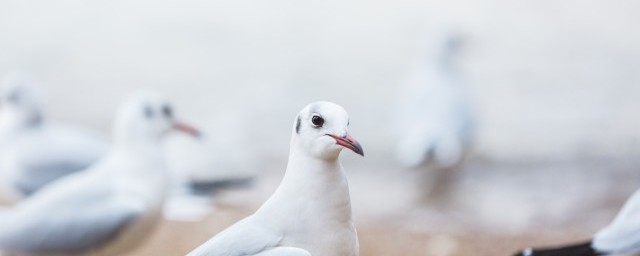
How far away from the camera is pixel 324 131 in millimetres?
1650

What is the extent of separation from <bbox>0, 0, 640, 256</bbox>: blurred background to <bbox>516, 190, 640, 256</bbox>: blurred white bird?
119cm

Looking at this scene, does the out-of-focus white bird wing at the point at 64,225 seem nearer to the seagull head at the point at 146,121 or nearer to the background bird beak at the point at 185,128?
the seagull head at the point at 146,121

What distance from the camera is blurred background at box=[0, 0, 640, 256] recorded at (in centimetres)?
381

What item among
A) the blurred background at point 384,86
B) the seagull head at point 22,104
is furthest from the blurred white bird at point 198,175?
the seagull head at point 22,104

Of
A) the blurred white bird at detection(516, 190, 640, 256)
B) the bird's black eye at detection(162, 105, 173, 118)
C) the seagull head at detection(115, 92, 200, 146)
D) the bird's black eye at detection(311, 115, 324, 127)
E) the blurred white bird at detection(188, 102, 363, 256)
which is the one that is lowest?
the blurred white bird at detection(188, 102, 363, 256)

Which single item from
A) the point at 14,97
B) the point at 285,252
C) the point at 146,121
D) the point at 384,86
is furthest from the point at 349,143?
the point at 384,86

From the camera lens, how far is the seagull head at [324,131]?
1.63 m

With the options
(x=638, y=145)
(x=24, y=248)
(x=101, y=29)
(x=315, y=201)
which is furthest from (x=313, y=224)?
(x=101, y=29)

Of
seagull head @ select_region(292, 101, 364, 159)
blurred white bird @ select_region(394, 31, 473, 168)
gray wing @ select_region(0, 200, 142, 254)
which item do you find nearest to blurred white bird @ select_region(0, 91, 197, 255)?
gray wing @ select_region(0, 200, 142, 254)

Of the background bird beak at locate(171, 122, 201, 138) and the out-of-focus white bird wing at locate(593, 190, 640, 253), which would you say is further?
the background bird beak at locate(171, 122, 201, 138)

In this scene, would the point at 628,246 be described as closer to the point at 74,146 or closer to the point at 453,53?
the point at 74,146

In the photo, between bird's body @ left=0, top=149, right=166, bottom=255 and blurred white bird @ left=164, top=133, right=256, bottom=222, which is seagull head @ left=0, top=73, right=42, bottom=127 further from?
bird's body @ left=0, top=149, right=166, bottom=255

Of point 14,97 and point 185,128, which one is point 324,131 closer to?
point 185,128

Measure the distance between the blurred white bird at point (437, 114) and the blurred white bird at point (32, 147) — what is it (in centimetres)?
112
